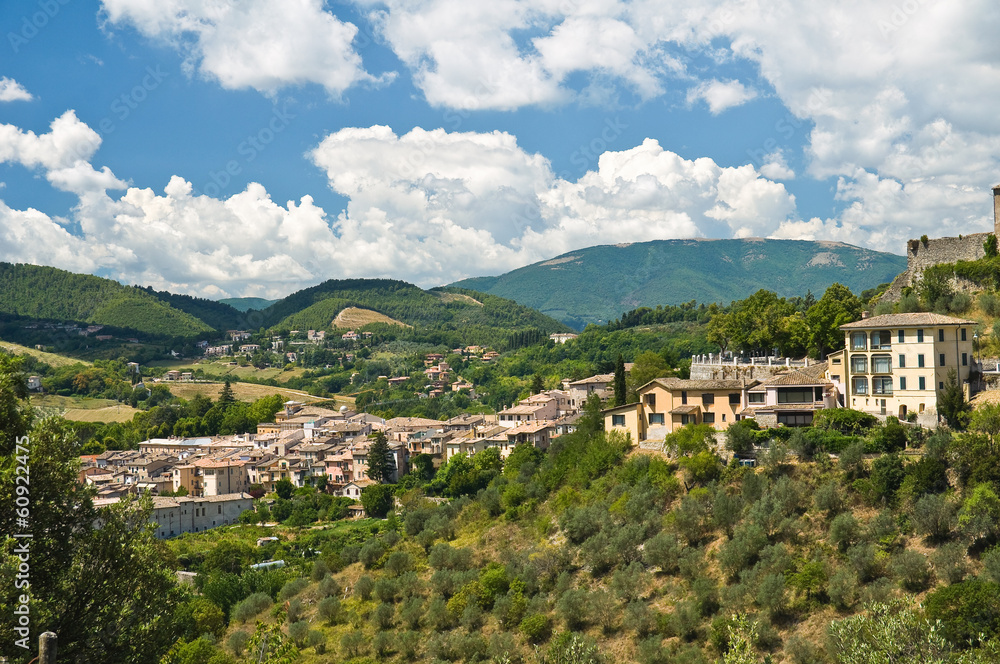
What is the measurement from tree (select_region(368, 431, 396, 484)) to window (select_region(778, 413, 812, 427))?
129 ft

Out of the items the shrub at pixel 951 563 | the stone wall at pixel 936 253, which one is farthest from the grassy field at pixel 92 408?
the shrub at pixel 951 563

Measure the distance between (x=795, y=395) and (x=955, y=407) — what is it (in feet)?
22.2

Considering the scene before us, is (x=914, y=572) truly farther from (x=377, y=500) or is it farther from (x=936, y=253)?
(x=377, y=500)

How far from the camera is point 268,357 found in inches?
6816

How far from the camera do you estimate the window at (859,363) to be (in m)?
33.4

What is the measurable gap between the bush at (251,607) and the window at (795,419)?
2671cm

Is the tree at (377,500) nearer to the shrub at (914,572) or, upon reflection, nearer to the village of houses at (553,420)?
the village of houses at (553,420)

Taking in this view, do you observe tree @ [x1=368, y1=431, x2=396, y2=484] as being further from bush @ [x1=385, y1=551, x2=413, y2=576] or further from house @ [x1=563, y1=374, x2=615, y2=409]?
bush @ [x1=385, y1=551, x2=413, y2=576]

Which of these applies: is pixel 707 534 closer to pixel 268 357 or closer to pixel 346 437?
pixel 346 437

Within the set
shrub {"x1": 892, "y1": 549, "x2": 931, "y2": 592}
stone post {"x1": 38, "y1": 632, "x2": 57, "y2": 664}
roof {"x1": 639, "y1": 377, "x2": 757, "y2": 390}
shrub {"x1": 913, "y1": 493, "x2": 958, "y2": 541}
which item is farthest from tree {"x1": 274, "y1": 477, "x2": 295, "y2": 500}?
stone post {"x1": 38, "y1": 632, "x2": 57, "y2": 664}

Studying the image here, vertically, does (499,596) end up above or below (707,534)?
below

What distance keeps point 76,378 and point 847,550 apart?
427 ft

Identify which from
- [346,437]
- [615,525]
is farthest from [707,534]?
[346,437]

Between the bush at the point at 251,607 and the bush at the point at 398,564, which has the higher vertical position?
the bush at the point at 398,564
